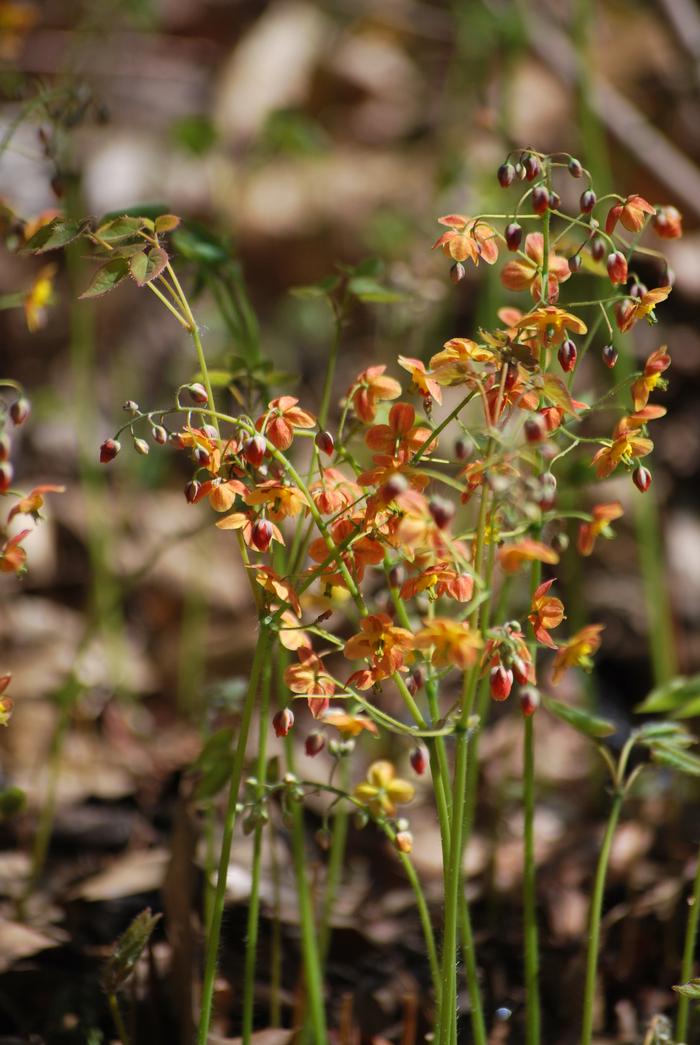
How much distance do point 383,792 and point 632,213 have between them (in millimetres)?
582

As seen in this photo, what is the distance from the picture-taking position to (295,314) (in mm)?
3203

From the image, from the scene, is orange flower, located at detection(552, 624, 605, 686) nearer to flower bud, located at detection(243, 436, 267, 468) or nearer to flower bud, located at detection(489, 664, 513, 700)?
flower bud, located at detection(489, 664, 513, 700)

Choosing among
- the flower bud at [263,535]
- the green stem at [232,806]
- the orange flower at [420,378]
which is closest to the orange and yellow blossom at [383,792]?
the green stem at [232,806]

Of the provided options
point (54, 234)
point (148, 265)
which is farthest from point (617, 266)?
point (54, 234)

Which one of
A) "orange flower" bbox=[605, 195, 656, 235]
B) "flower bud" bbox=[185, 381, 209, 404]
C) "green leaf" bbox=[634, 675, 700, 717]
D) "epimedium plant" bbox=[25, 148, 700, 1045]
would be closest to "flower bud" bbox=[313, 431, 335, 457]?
"epimedium plant" bbox=[25, 148, 700, 1045]

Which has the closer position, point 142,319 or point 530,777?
point 530,777

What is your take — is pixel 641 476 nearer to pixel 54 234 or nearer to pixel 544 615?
pixel 544 615

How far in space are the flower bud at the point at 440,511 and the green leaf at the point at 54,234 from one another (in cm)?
44

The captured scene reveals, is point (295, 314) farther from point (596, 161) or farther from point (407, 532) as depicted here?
point (407, 532)

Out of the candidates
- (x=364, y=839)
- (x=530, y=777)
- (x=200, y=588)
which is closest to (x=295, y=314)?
(x=200, y=588)

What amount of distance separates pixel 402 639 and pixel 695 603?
5.71ft

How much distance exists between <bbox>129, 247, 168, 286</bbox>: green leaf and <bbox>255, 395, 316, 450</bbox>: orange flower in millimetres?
150

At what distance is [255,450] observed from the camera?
2.74ft

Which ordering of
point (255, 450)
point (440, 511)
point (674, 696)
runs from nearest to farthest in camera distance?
point (440, 511)
point (255, 450)
point (674, 696)
